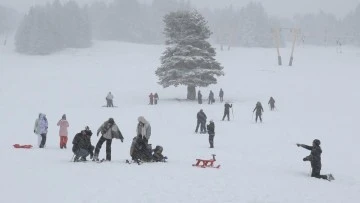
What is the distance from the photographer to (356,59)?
81250 millimetres

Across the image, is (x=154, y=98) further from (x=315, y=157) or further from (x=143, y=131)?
(x=315, y=157)

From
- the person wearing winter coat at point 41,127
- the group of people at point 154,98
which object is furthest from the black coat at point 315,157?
the group of people at point 154,98

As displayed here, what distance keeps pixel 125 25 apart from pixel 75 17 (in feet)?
76.8

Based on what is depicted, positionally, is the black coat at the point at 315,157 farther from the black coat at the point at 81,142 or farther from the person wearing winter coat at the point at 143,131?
the black coat at the point at 81,142

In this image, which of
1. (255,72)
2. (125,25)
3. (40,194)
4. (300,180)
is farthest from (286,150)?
(125,25)

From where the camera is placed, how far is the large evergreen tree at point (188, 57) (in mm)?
44281

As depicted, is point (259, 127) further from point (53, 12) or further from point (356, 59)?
point (53, 12)

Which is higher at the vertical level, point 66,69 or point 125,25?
point 125,25

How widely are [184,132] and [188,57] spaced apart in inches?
702

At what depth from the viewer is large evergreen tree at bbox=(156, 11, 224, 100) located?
4428 centimetres

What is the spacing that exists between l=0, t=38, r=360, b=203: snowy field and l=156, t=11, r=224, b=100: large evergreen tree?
240 cm

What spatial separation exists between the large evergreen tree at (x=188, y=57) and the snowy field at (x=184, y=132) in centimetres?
240

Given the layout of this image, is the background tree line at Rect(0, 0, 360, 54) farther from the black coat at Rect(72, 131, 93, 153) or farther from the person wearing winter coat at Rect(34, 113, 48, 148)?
the black coat at Rect(72, 131, 93, 153)

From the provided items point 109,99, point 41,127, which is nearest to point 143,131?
point 41,127
